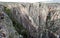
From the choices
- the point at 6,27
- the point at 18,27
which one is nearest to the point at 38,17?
the point at 18,27

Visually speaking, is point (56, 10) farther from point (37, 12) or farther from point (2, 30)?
point (2, 30)

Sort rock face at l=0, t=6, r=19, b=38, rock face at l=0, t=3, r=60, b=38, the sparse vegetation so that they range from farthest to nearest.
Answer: rock face at l=0, t=3, r=60, b=38
the sparse vegetation
rock face at l=0, t=6, r=19, b=38

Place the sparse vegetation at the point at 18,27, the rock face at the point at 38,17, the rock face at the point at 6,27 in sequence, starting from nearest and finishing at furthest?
the rock face at the point at 6,27 < the sparse vegetation at the point at 18,27 < the rock face at the point at 38,17

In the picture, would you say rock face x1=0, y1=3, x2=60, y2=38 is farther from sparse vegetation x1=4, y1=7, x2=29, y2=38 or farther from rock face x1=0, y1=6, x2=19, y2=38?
rock face x1=0, y1=6, x2=19, y2=38

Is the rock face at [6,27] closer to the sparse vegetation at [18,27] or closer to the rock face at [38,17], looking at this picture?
the sparse vegetation at [18,27]

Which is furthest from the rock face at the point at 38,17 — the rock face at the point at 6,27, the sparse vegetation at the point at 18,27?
the rock face at the point at 6,27

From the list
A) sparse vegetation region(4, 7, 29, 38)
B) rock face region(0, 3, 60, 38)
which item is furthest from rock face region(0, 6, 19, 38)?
rock face region(0, 3, 60, 38)
